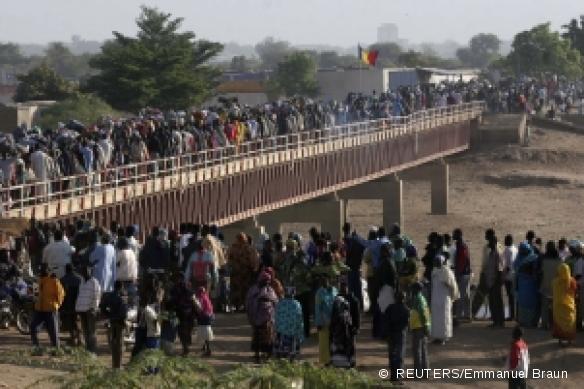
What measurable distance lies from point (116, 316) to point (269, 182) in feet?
97.4

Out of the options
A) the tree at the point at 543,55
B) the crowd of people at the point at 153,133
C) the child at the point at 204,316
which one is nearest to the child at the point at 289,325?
the child at the point at 204,316

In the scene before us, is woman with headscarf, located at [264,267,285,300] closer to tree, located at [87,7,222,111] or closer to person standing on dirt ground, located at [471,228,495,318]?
person standing on dirt ground, located at [471,228,495,318]

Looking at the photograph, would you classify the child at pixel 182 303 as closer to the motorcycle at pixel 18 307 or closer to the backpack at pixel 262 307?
the backpack at pixel 262 307

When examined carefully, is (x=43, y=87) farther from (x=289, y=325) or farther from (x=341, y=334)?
(x=341, y=334)

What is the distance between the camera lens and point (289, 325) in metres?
20.1

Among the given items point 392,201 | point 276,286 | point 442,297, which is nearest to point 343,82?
point 392,201

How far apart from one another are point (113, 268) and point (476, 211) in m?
51.7

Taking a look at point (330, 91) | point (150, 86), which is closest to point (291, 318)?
point (150, 86)

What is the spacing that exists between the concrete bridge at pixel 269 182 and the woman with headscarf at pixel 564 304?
10835 mm

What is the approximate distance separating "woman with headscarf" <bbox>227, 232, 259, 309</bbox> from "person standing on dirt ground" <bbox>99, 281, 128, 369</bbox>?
4235mm

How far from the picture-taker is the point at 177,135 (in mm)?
38688

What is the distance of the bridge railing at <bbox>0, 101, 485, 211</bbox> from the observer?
30406mm

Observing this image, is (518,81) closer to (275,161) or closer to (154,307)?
(275,161)

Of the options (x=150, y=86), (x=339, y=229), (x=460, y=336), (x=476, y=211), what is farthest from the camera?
(x=150, y=86)
